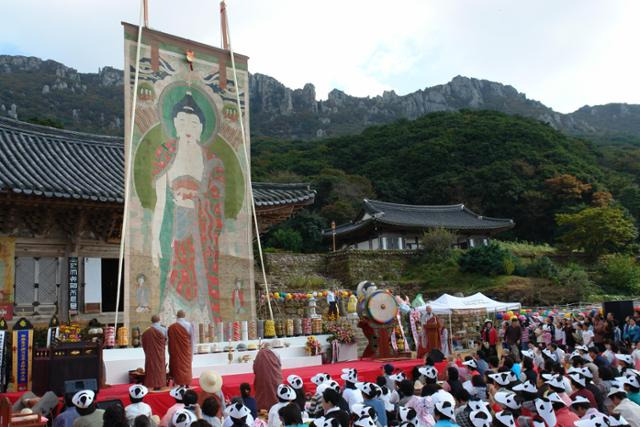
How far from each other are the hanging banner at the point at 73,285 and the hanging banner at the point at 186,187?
2897 mm

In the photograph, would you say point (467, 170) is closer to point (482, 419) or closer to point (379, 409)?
point (379, 409)

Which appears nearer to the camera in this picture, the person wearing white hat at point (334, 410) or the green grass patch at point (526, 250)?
the person wearing white hat at point (334, 410)

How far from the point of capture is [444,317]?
21781mm

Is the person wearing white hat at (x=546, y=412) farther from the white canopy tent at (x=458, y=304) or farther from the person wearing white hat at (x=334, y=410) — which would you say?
the white canopy tent at (x=458, y=304)

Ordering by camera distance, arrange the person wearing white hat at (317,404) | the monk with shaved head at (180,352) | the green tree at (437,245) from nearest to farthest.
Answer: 1. the person wearing white hat at (317,404)
2. the monk with shaved head at (180,352)
3. the green tree at (437,245)

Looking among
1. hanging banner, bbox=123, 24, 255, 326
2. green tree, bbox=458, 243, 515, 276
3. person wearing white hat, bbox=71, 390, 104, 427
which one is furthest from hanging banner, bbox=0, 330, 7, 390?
green tree, bbox=458, 243, 515, 276

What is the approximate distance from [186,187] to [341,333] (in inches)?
210


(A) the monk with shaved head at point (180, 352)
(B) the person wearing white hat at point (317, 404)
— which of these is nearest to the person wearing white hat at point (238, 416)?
(B) the person wearing white hat at point (317, 404)

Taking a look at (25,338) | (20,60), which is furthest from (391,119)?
(25,338)

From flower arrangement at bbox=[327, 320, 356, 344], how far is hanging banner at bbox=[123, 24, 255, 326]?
8.16 ft

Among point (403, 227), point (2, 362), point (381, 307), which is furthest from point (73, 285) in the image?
point (403, 227)

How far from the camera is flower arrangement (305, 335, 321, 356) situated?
44.3 feet

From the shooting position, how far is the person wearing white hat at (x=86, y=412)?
5.46 meters

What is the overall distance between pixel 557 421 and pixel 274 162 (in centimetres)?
5307
